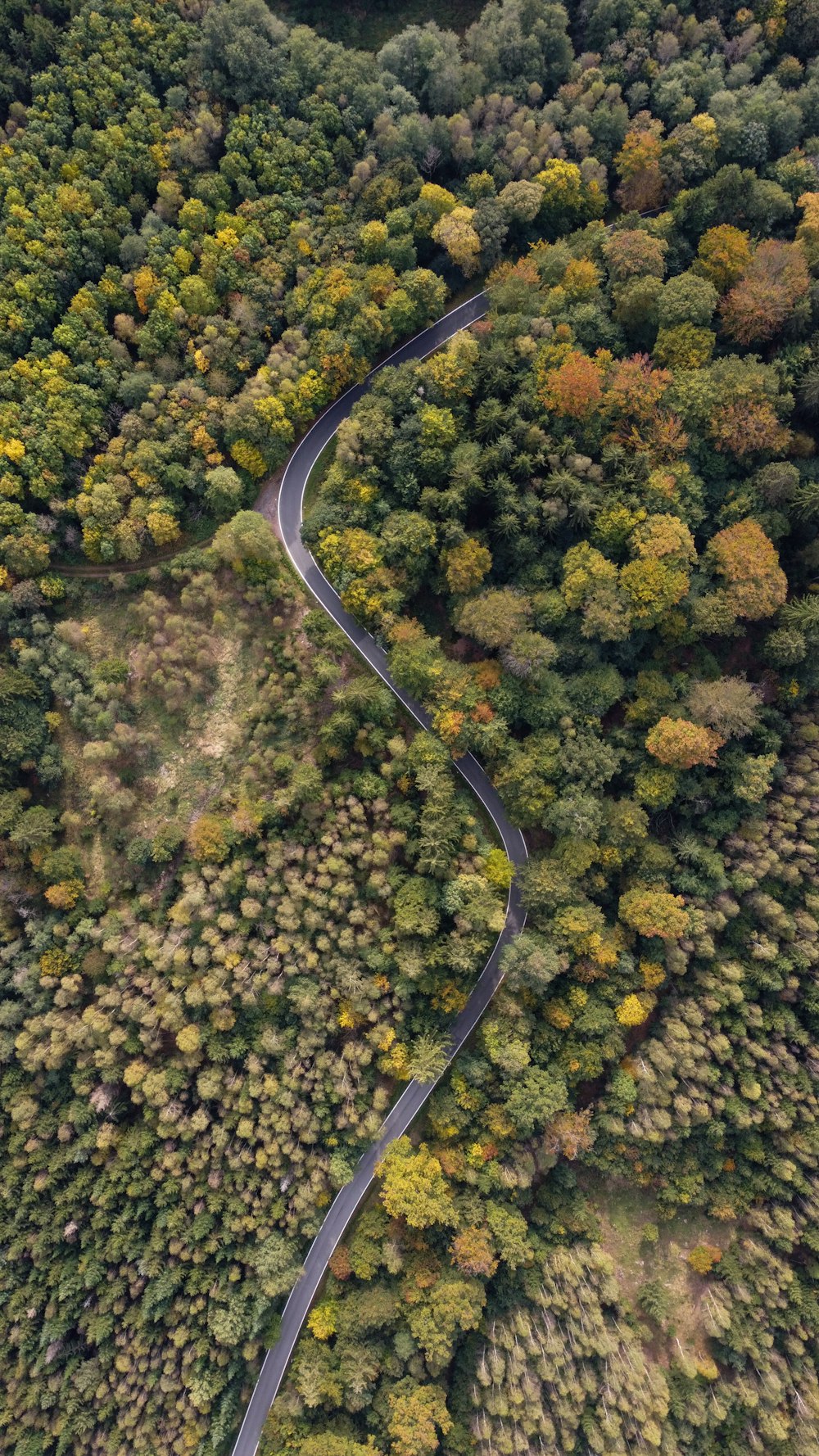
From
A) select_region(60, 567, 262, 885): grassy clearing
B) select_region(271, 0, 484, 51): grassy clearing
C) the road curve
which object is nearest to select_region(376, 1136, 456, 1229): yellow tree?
the road curve

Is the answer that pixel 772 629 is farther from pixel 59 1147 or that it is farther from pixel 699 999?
pixel 59 1147

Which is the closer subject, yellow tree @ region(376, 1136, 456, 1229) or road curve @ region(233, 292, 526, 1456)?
yellow tree @ region(376, 1136, 456, 1229)

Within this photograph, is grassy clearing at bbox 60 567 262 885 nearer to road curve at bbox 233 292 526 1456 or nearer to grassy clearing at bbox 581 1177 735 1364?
road curve at bbox 233 292 526 1456

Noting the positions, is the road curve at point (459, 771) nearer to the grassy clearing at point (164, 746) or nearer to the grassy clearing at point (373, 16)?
the grassy clearing at point (164, 746)

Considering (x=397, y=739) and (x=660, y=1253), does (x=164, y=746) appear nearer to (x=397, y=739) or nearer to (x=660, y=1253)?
(x=397, y=739)

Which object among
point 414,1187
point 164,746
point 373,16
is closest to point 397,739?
point 164,746

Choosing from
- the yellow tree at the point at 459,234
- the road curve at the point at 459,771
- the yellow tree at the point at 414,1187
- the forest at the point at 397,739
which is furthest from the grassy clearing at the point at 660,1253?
the yellow tree at the point at 459,234
